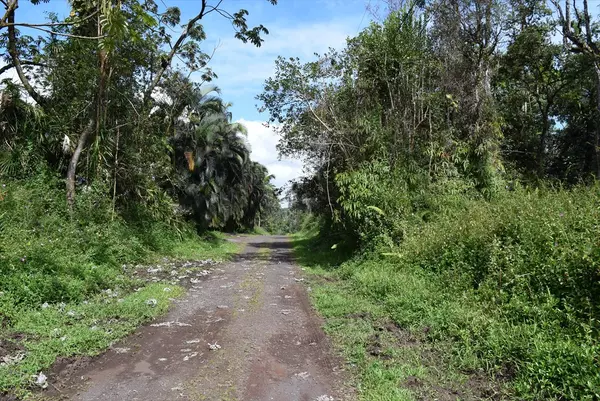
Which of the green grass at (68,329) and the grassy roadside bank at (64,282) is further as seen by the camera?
Result: the grassy roadside bank at (64,282)

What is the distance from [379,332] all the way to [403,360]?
91cm

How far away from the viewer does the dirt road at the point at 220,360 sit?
13.1 feet

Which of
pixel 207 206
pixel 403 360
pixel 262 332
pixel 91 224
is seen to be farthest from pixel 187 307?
pixel 207 206

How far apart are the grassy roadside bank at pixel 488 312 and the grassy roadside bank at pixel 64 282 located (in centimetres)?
302

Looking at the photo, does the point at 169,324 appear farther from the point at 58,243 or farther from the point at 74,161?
the point at 74,161

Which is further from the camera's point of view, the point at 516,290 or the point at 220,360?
the point at 516,290

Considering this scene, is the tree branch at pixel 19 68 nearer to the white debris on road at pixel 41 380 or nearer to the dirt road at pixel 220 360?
the dirt road at pixel 220 360

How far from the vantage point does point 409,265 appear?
8266 millimetres

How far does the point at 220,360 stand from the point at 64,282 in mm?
3378

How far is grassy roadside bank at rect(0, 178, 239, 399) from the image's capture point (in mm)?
4727

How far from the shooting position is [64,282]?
6.62 meters

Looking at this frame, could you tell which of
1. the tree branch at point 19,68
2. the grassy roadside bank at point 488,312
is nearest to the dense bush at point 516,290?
the grassy roadside bank at point 488,312

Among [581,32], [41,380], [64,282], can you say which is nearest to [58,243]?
[64,282]

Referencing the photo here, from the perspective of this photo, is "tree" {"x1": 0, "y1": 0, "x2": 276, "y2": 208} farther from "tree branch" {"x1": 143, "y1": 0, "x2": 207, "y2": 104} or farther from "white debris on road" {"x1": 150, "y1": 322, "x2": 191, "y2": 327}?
"white debris on road" {"x1": 150, "y1": 322, "x2": 191, "y2": 327}
